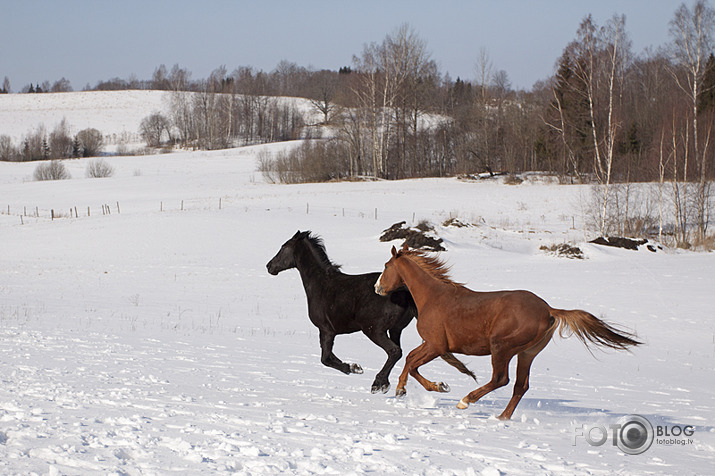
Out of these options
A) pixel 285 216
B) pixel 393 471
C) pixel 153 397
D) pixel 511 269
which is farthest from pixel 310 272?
pixel 285 216

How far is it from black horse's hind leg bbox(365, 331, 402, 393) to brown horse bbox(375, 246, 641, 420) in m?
0.57

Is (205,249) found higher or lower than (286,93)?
lower

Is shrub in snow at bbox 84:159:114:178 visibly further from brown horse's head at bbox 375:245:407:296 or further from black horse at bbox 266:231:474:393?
brown horse's head at bbox 375:245:407:296

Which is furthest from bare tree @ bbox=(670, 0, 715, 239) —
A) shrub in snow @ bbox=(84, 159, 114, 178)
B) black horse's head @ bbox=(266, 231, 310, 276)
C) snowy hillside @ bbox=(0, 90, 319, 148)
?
snowy hillside @ bbox=(0, 90, 319, 148)

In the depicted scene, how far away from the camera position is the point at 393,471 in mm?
4293

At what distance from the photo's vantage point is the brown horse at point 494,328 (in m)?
6.07

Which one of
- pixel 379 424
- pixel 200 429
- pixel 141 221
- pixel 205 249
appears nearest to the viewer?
pixel 200 429

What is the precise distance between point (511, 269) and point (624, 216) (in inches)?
676

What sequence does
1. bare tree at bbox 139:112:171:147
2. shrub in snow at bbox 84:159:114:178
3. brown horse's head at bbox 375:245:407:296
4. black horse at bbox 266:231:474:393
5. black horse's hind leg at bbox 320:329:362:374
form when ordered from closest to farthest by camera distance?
brown horse's head at bbox 375:245:407:296 < black horse at bbox 266:231:474:393 < black horse's hind leg at bbox 320:329:362:374 < shrub in snow at bbox 84:159:114:178 < bare tree at bbox 139:112:171:147

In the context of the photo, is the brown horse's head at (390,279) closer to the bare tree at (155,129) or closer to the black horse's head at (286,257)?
the black horse's head at (286,257)

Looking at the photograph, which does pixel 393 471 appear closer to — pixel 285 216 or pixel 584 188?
pixel 285 216

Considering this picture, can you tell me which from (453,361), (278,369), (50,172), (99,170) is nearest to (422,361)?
(453,361)

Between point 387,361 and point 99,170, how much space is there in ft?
250

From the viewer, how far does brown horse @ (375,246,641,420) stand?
6066 millimetres
